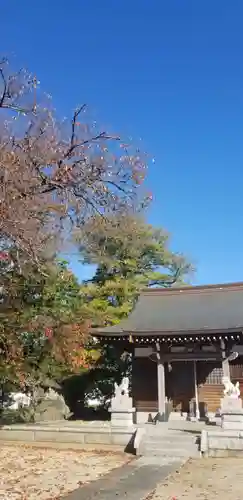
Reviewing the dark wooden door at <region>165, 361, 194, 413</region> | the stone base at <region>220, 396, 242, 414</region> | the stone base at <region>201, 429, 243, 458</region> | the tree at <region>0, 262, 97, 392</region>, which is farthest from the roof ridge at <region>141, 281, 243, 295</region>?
the stone base at <region>201, 429, 243, 458</region>

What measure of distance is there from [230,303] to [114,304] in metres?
7.20

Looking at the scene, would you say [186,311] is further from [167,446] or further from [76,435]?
[76,435]

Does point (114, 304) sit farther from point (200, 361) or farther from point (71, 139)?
point (71, 139)

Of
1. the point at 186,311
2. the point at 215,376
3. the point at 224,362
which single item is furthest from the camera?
the point at 186,311

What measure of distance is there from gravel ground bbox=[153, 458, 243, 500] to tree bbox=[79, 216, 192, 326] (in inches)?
246

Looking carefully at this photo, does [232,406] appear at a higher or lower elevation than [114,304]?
lower

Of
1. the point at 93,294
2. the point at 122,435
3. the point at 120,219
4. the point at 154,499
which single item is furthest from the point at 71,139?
the point at 93,294

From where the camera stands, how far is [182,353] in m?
18.9

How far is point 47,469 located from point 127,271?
64.9 feet

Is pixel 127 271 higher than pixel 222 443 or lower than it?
higher

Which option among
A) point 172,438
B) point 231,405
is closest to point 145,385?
point 172,438

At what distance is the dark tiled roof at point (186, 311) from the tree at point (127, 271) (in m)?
1.49

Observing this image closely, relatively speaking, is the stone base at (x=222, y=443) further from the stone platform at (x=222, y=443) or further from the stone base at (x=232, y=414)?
the stone base at (x=232, y=414)

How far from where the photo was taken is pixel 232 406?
567 inches
